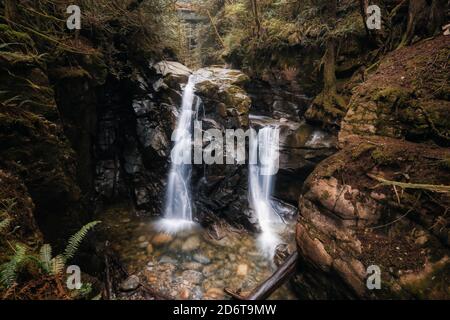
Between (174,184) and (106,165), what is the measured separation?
8.52 feet

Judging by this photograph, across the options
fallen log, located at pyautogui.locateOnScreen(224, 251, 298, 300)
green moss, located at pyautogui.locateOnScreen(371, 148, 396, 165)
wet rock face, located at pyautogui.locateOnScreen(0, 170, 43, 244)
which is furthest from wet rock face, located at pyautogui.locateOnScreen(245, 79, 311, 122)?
wet rock face, located at pyautogui.locateOnScreen(0, 170, 43, 244)

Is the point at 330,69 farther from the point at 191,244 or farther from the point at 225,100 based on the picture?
the point at 191,244

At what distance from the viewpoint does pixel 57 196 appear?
412 centimetres

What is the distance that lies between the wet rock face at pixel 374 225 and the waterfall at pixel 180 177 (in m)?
4.13

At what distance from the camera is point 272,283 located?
4.71 m

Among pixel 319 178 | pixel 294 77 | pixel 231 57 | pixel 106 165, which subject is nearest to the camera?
pixel 319 178

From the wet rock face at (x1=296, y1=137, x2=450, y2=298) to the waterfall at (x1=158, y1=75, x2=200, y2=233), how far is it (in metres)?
4.13

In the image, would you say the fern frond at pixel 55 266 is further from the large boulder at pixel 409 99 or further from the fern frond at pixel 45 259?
the large boulder at pixel 409 99

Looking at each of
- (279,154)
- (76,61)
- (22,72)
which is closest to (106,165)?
(76,61)

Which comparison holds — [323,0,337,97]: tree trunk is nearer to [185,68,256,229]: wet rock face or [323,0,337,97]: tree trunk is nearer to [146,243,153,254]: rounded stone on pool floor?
[185,68,256,229]: wet rock face

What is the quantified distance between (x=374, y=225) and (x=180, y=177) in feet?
18.5

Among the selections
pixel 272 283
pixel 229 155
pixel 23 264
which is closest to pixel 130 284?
pixel 272 283

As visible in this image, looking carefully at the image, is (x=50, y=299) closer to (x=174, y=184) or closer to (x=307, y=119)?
(x=174, y=184)

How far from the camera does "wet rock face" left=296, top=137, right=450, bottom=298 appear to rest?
321cm
